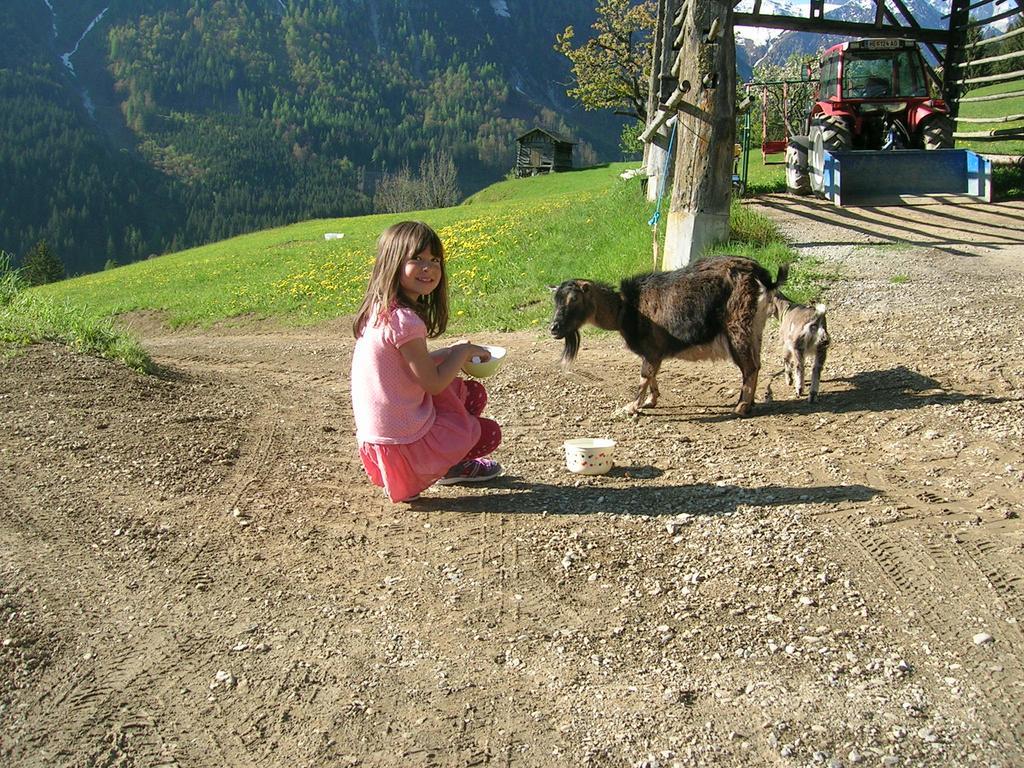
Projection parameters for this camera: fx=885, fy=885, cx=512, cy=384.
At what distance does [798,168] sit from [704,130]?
7425mm

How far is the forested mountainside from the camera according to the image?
103 m

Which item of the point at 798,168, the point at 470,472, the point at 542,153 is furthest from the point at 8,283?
the point at 542,153

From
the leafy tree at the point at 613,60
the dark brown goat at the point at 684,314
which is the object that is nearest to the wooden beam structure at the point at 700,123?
the dark brown goat at the point at 684,314

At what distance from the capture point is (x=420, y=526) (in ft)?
16.5

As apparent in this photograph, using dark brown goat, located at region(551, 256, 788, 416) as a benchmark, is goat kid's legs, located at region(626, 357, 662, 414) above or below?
below

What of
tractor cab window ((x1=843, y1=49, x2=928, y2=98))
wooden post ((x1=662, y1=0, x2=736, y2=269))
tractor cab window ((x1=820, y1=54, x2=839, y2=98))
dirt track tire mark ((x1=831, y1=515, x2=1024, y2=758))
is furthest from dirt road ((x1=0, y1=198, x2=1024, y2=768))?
tractor cab window ((x1=820, y1=54, x2=839, y2=98))

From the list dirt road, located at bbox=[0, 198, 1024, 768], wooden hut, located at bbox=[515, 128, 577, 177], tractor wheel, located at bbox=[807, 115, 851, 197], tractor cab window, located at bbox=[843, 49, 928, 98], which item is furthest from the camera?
wooden hut, located at bbox=[515, 128, 577, 177]

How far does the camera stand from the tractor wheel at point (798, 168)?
1670 centimetres

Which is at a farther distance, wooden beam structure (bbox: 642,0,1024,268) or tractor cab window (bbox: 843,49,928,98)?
tractor cab window (bbox: 843,49,928,98)

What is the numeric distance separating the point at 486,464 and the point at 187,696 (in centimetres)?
260

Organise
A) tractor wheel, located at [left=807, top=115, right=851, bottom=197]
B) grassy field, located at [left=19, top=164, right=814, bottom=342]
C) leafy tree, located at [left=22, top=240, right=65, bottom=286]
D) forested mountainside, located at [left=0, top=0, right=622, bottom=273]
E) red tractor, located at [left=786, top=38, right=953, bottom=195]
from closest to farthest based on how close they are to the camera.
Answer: grassy field, located at [left=19, top=164, right=814, bottom=342] < tractor wheel, located at [left=807, top=115, right=851, bottom=197] < red tractor, located at [left=786, top=38, right=953, bottom=195] < leafy tree, located at [left=22, top=240, right=65, bottom=286] < forested mountainside, located at [left=0, top=0, right=622, bottom=273]

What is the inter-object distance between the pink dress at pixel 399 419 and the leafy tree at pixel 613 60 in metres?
Answer: 30.3

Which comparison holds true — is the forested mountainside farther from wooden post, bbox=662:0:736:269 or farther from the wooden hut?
wooden post, bbox=662:0:736:269

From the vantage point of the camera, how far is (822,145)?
1652cm
